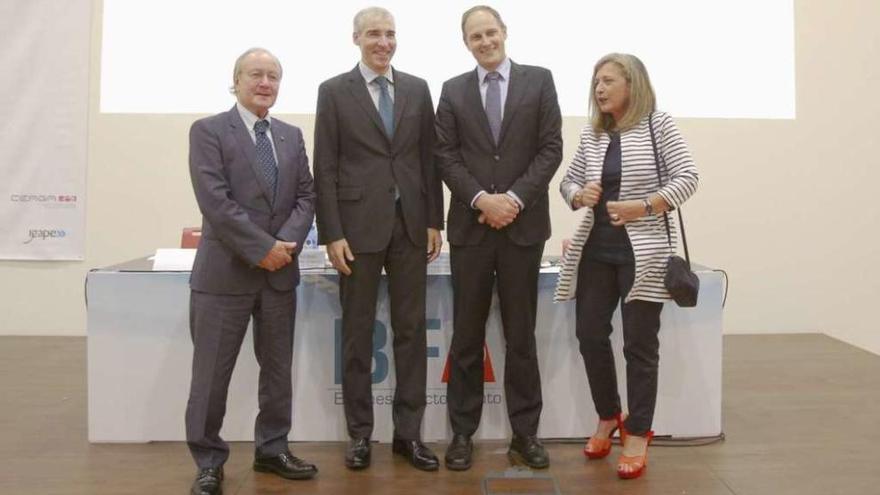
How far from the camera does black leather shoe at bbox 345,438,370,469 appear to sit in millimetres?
2730

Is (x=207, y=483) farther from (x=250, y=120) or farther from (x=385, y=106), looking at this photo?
(x=385, y=106)

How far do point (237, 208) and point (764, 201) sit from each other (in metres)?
3.93

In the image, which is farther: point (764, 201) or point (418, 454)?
point (764, 201)

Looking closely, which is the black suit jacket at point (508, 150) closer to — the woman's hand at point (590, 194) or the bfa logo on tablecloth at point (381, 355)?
the woman's hand at point (590, 194)

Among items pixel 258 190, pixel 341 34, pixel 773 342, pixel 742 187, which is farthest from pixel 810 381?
pixel 341 34

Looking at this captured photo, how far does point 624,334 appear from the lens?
2672mm

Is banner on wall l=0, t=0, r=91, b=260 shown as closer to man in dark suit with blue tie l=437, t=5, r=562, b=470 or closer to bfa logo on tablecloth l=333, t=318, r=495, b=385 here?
bfa logo on tablecloth l=333, t=318, r=495, b=385

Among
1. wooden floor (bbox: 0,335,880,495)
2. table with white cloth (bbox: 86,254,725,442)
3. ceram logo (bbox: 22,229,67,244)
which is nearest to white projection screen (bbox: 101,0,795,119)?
ceram logo (bbox: 22,229,67,244)

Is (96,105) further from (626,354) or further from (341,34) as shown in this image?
(626,354)

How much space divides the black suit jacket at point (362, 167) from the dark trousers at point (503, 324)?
22cm

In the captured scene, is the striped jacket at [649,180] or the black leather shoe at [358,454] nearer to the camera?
the striped jacket at [649,180]

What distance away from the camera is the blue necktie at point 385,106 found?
8.83 ft

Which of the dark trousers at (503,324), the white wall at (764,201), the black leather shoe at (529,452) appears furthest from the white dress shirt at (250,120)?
the white wall at (764,201)

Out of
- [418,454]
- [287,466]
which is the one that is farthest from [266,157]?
[418,454]
